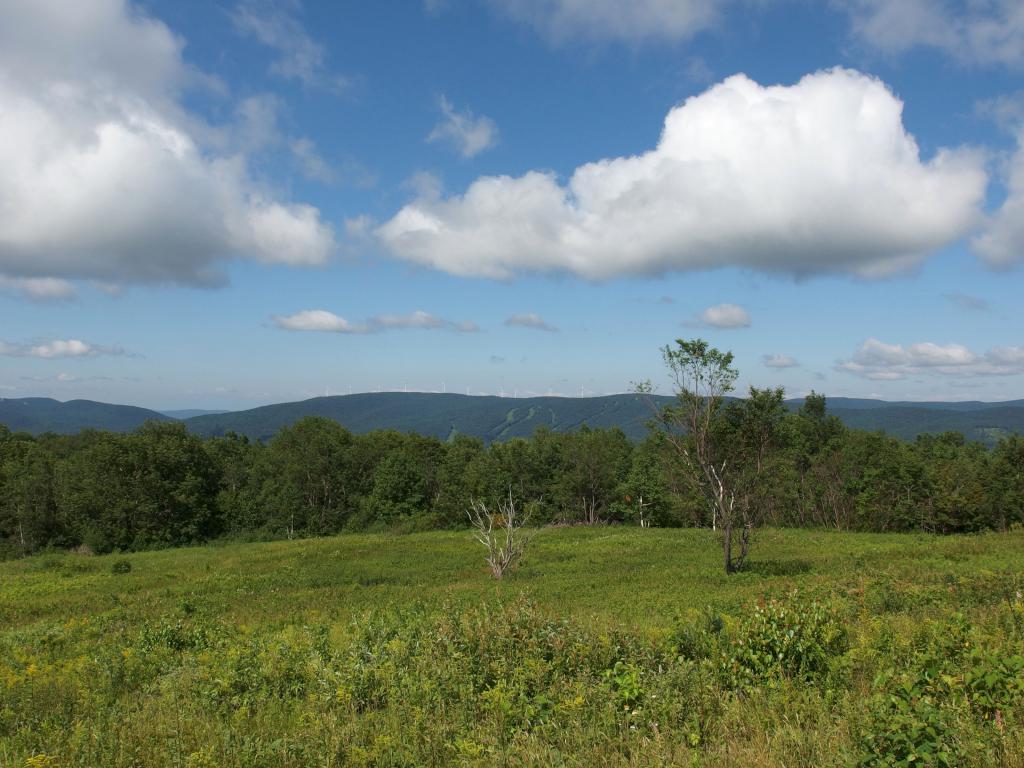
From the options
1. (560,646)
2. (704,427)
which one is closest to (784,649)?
(560,646)

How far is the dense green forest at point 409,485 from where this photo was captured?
5747 centimetres

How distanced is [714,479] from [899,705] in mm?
19468

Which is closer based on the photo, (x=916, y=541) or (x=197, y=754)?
(x=197, y=754)

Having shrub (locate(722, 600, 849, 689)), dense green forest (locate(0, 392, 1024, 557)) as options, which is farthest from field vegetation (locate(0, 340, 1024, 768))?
dense green forest (locate(0, 392, 1024, 557))

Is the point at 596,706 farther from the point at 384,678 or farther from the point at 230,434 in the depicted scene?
the point at 230,434

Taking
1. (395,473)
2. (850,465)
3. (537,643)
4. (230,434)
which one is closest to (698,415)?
(537,643)

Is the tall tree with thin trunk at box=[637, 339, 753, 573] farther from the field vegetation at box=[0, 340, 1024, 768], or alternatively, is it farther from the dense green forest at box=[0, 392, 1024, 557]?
the dense green forest at box=[0, 392, 1024, 557]

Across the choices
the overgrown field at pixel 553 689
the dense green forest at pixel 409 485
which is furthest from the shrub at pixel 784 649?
the dense green forest at pixel 409 485

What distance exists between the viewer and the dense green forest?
57.5 metres

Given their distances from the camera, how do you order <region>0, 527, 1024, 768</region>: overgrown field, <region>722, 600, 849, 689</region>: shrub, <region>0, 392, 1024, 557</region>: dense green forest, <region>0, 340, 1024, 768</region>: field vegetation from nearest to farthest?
<region>0, 527, 1024, 768</region>: overgrown field, <region>0, 340, 1024, 768</region>: field vegetation, <region>722, 600, 849, 689</region>: shrub, <region>0, 392, 1024, 557</region>: dense green forest

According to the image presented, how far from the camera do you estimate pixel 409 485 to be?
73000 millimetres

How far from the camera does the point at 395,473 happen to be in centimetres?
7194

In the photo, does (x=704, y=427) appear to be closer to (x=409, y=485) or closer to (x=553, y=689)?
(x=553, y=689)

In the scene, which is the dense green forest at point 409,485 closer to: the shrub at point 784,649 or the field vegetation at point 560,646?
the field vegetation at point 560,646
